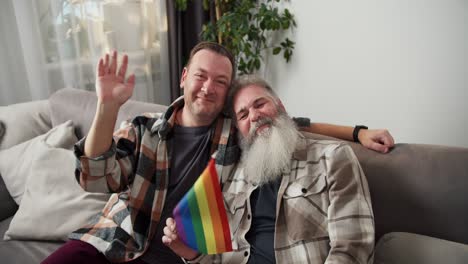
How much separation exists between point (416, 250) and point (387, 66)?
99 cm

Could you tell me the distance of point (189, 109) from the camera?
4.34ft

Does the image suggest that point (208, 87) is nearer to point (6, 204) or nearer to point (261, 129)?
point (261, 129)

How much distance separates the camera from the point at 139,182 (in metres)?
1.25

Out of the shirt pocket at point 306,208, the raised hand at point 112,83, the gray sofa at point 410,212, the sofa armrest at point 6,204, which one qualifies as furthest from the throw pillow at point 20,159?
the shirt pocket at point 306,208

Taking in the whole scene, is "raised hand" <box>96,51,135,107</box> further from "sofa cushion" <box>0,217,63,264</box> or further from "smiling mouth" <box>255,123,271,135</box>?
"sofa cushion" <box>0,217,63,264</box>

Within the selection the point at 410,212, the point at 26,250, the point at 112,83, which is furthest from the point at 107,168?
the point at 410,212

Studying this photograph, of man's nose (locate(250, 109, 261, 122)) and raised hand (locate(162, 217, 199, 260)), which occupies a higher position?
man's nose (locate(250, 109, 261, 122))

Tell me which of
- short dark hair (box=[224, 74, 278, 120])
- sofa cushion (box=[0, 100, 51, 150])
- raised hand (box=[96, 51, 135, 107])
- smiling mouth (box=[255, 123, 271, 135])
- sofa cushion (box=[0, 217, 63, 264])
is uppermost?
raised hand (box=[96, 51, 135, 107])

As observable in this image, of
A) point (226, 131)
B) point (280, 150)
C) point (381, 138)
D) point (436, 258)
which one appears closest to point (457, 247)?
point (436, 258)

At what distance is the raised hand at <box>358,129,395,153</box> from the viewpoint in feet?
3.98

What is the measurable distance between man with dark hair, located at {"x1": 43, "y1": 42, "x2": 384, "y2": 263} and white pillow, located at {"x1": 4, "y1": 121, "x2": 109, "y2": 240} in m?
0.16

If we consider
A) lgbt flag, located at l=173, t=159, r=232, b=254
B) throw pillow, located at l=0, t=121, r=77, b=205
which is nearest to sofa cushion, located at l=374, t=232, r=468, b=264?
lgbt flag, located at l=173, t=159, r=232, b=254

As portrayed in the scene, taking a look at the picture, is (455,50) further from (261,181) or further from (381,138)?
(261,181)

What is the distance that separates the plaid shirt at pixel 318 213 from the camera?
3.31ft
